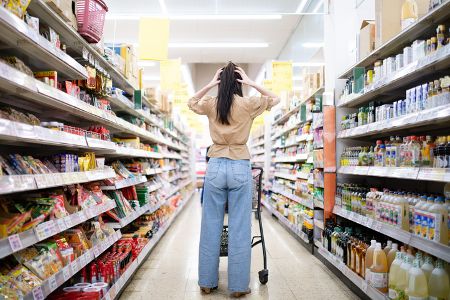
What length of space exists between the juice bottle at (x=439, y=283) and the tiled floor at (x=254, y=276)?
0.99m

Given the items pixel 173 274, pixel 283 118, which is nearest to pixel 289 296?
pixel 173 274

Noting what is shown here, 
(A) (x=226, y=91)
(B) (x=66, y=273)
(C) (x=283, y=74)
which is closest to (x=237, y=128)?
(A) (x=226, y=91)

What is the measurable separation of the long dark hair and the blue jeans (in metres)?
0.40

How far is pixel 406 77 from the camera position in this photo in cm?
312

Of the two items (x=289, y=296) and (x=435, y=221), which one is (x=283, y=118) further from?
(x=435, y=221)

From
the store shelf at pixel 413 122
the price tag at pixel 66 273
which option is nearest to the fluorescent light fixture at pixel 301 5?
the store shelf at pixel 413 122

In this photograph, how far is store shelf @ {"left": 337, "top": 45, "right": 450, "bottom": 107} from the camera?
2449mm

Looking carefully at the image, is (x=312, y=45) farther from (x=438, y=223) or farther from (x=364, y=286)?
(x=438, y=223)

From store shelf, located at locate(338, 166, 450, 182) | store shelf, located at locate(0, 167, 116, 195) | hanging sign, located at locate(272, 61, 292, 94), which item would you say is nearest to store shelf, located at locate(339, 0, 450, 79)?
store shelf, located at locate(338, 166, 450, 182)

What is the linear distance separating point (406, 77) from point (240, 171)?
1.61m

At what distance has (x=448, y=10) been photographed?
98.5 inches

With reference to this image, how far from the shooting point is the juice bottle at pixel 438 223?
2.32 meters

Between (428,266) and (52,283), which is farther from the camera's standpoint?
(428,266)

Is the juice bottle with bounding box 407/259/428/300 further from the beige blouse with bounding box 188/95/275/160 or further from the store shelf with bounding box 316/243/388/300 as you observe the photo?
the beige blouse with bounding box 188/95/275/160
